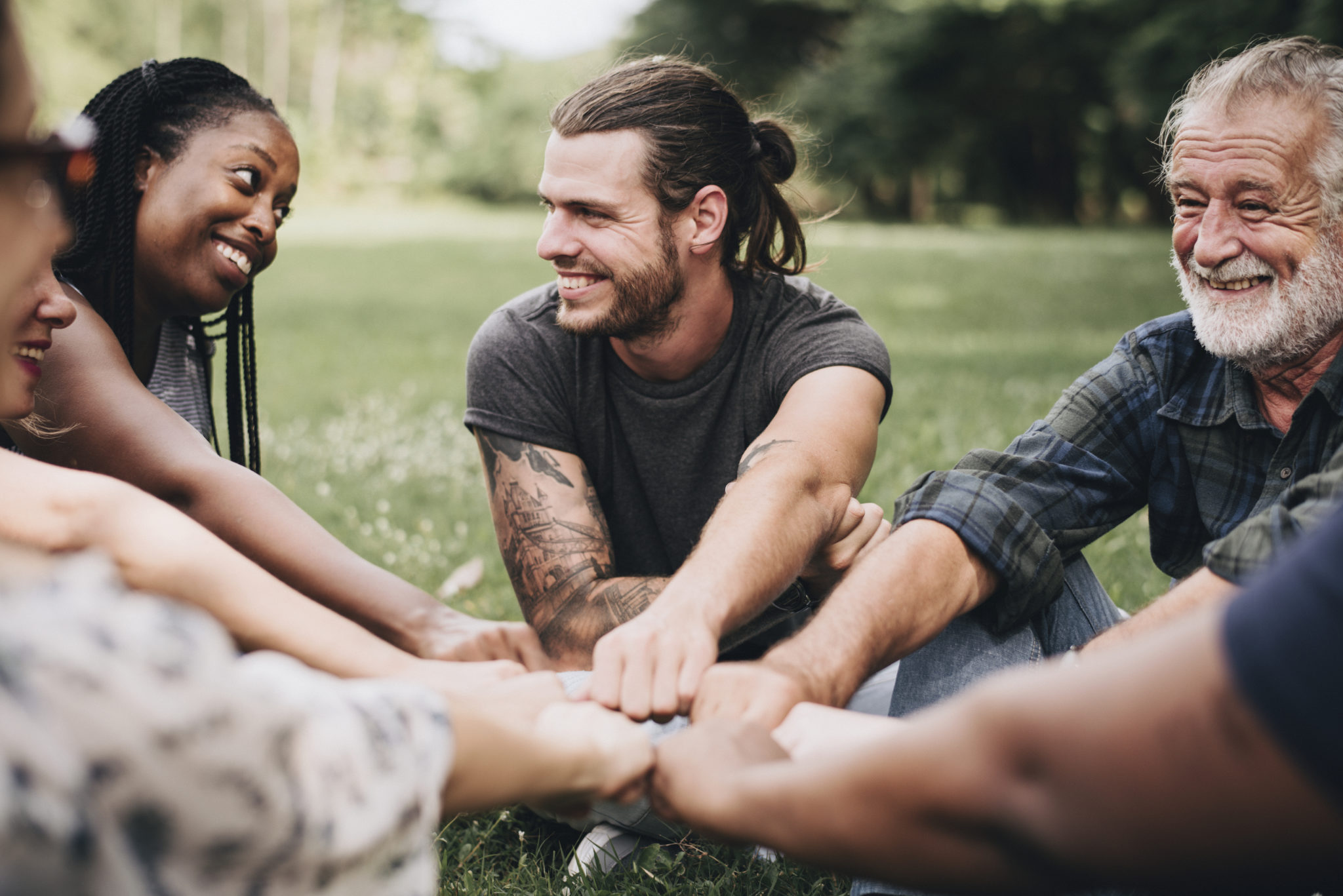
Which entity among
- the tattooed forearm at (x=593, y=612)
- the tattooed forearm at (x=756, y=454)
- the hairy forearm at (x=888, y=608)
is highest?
the tattooed forearm at (x=756, y=454)

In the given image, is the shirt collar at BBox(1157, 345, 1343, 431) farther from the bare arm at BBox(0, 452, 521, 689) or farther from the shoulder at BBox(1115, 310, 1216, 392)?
the bare arm at BBox(0, 452, 521, 689)

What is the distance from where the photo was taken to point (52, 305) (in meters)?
2.56

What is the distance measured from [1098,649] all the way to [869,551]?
0.55 metres

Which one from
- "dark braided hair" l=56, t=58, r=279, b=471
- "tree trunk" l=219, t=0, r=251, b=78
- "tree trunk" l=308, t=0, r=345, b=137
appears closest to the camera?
"dark braided hair" l=56, t=58, r=279, b=471

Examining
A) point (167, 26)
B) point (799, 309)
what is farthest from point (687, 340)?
point (167, 26)

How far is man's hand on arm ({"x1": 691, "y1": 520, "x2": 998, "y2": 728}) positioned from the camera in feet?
7.59

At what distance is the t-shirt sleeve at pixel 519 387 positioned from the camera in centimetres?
337

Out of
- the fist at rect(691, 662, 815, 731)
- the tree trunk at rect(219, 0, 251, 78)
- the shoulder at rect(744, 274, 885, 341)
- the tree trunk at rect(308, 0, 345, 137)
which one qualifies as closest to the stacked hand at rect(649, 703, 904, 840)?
the fist at rect(691, 662, 815, 731)

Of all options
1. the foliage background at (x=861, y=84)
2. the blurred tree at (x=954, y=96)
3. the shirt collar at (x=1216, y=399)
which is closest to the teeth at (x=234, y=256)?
the shirt collar at (x=1216, y=399)

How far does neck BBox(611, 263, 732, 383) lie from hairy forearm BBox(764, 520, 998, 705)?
1.08m

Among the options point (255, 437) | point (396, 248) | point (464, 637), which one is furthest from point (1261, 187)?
point (396, 248)

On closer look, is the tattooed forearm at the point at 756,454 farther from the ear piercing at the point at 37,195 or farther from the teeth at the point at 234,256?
the ear piercing at the point at 37,195

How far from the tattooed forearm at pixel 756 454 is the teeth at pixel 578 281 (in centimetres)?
79

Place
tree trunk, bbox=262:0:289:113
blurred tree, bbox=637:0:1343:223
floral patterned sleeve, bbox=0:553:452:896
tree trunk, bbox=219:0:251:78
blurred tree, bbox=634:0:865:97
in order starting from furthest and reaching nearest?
tree trunk, bbox=219:0:251:78 → tree trunk, bbox=262:0:289:113 → blurred tree, bbox=634:0:865:97 → blurred tree, bbox=637:0:1343:223 → floral patterned sleeve, bbox=0:553:452:896
